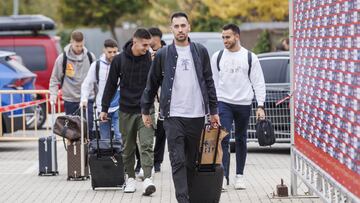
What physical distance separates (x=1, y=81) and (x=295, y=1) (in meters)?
10.2

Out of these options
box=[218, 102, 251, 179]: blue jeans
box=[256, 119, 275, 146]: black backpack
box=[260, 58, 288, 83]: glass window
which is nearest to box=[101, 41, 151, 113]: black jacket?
box=[218, 102, 251, 179]: blue jeans

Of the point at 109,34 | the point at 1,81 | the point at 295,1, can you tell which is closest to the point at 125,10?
the point at 109,34

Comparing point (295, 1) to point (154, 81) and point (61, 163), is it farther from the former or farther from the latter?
point (61, 163)

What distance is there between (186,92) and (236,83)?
7.02ft

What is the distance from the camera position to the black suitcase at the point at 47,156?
14.5m

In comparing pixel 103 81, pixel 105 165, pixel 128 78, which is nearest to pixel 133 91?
pixel 128 78

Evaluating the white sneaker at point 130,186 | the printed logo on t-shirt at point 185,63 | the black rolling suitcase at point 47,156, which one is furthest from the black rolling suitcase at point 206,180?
the black rolling suitcase at point 47,156

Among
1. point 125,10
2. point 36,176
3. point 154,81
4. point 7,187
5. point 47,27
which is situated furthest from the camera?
point 125,10

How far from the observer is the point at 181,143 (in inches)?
403

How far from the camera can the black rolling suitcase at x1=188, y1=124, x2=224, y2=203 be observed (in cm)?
1055

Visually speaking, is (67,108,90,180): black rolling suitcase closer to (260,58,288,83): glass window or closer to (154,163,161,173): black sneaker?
(154,163,161,173): black sneaker

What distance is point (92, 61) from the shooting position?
15320 mm

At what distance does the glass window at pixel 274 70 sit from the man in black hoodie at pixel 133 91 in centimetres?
567

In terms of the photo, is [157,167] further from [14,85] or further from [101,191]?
[14,85]
